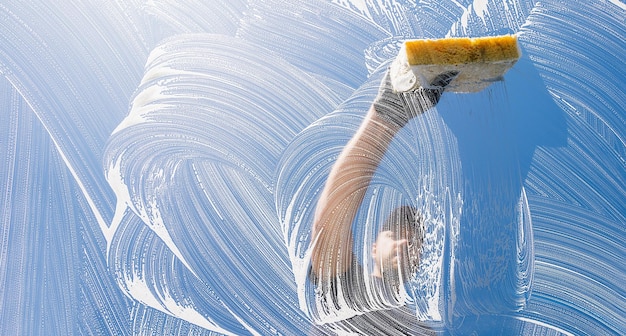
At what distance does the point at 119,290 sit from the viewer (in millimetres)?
879

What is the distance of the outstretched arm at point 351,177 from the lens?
89cm

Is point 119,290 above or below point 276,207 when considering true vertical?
below

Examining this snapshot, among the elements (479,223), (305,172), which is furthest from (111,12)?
(479,223)

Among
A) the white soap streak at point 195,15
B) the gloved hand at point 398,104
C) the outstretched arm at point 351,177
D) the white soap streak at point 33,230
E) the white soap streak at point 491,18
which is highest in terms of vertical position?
the white soap streak at point 491,18

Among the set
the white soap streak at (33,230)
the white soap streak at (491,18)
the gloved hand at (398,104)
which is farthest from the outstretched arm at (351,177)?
the white soap streak at (33,230)

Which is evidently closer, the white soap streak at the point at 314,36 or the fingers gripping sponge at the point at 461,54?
the fingers gripping sponge at the point at 461,54

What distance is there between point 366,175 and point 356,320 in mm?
242

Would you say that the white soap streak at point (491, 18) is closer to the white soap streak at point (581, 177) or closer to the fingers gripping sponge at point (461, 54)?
the white soap streak at point (581, 177)

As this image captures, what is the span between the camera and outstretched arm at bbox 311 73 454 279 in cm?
89

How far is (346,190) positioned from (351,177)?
0.02m

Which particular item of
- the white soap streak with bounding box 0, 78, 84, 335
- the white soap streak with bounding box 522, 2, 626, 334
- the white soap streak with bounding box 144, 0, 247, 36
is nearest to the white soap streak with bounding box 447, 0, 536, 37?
the white soap streak with bounding box 522, 2, 626, 334

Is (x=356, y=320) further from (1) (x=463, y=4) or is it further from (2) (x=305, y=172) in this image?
(1) (x=463, y=4)

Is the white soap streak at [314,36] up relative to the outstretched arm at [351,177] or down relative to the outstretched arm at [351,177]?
up

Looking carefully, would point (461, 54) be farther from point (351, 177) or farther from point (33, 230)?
point (33, 230)
